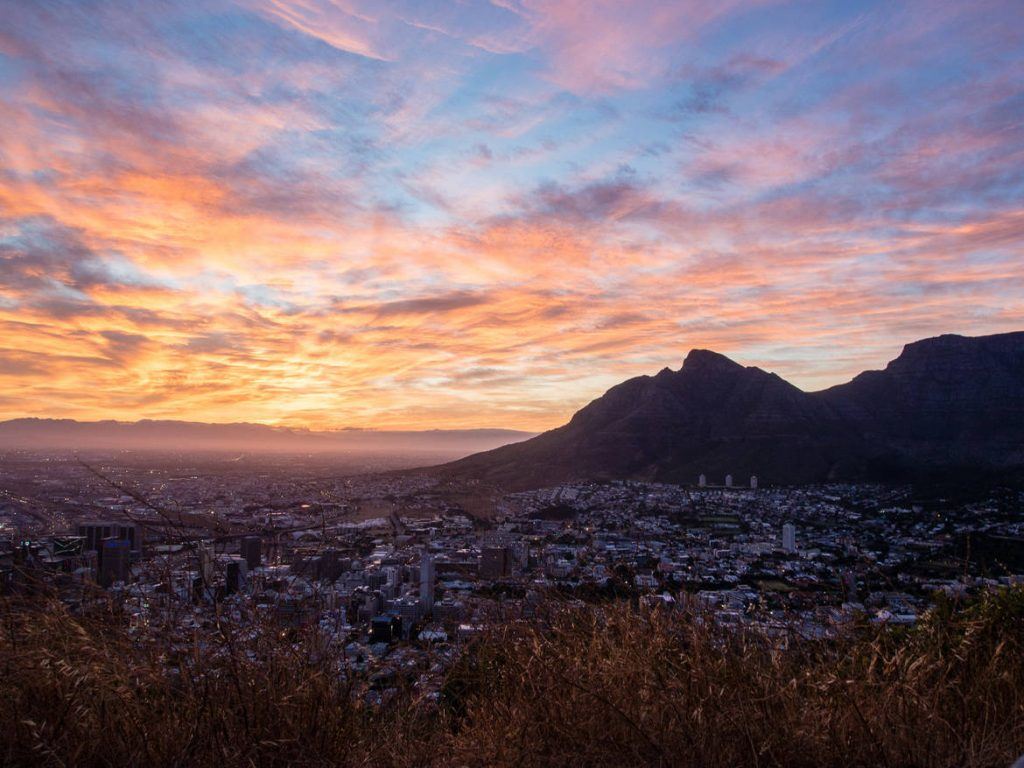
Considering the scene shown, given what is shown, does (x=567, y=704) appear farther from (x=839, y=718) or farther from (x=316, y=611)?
(x=316, y=611)

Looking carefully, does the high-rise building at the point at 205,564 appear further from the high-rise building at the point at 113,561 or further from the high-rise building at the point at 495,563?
the high-rise building at the point at 495,563

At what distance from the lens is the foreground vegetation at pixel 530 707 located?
8.86 feet

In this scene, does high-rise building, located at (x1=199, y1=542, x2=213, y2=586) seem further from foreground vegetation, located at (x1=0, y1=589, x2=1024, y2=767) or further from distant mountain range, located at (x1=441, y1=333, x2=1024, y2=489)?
distant mountain range, located at (x1=441, y1=333, x2=1024, y2=489)

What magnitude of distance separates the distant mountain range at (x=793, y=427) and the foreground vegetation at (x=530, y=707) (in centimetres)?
3233

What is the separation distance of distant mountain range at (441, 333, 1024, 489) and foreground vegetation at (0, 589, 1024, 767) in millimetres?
32334

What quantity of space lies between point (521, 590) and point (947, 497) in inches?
1059

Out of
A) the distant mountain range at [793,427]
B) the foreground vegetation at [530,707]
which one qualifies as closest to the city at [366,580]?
the foreground vegetation at [530,707]

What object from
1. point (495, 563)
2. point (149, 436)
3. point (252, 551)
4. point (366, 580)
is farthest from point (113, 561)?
point (149, 436)

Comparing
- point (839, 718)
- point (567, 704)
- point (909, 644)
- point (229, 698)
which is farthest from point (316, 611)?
point (909, 644)

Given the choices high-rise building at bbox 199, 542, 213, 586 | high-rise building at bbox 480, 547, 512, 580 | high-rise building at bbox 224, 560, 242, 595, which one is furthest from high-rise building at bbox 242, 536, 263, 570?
high-rise building at bbox 480, 547, 512, 580

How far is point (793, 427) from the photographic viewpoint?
45.0 meters

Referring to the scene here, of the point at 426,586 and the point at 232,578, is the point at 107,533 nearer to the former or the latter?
the point at 232,578

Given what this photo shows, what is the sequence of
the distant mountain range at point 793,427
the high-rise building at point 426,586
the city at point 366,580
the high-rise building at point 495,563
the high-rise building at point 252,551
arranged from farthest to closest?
the distant mountain range at point 793,427
the high-rise building at point 495,563
the high-rise building at point 426,586
the high-rise building at point 252,551
the city at point 366,580

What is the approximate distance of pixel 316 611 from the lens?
381 centimetres
